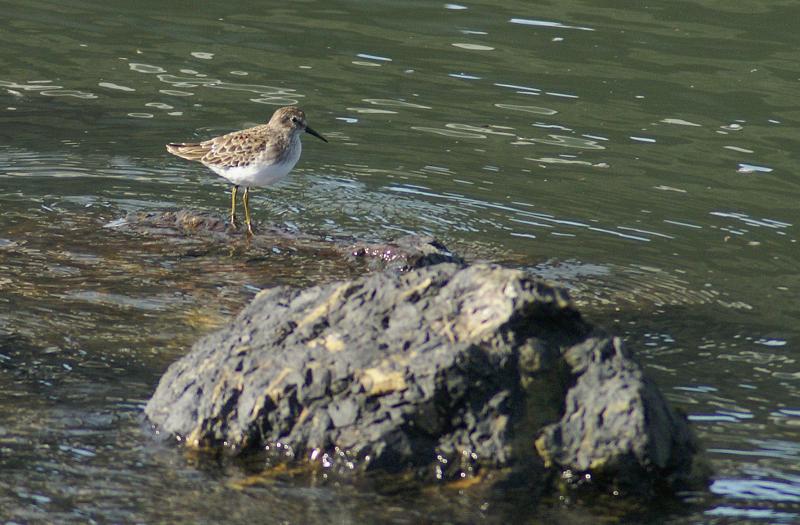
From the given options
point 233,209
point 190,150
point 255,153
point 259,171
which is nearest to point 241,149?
point 255,153

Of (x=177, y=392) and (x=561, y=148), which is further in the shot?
(x=561, y=148)

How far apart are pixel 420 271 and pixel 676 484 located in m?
1.36

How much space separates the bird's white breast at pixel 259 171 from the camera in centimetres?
908

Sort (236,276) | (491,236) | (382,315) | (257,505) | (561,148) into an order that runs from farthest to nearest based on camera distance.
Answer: (561,148) < (491,236) < (236,276) < (382,315) < (257,505)

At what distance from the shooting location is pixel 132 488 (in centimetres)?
505

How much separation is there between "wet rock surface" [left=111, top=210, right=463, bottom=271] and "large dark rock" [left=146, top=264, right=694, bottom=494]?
8.97 ft

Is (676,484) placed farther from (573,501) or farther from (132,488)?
(132,488)

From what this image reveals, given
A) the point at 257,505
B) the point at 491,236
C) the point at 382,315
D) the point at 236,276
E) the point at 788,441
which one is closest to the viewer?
the point at 257,505

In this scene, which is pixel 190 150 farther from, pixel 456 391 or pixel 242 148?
pixel 456 391

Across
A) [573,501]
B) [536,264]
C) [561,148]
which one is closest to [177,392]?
[573,501]

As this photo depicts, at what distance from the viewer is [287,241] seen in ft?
29.1

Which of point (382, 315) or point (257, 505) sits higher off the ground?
point (382, 315)

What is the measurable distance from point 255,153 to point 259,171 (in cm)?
15

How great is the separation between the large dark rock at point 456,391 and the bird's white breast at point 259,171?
12.7 ft
